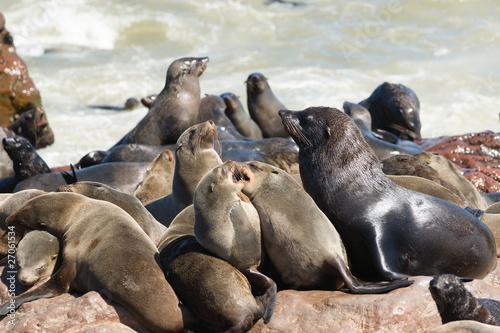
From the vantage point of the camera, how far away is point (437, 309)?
14.6 ft

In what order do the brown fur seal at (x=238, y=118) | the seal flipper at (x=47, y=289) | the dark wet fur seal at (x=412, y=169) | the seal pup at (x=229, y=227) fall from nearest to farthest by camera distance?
the seal pup at (x=229, y=227)
the seal flipper at (x=47, y=289)
the dark wet fur seal at (x=412, y=169)
the brown fur seal at (x=238, y=118)

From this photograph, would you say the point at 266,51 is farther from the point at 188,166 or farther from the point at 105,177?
the point at 188,166

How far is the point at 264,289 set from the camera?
4.57 metres

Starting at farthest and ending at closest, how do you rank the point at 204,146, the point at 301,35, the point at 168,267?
the point at 301,35 < the point at 204,146 < the point at 168,267

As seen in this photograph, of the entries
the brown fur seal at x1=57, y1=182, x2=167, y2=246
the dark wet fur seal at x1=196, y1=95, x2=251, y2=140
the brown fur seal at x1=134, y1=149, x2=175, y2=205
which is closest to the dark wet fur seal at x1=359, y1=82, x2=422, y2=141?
the dark wet fur seal at x1=196, y1=95, x2=251, y2=140

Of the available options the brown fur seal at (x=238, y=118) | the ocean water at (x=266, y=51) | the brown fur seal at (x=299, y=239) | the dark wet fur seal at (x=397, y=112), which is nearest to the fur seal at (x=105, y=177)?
the brown fur seal at (x=238, y=118)

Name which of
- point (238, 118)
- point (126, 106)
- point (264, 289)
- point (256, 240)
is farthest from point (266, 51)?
point (264, 289)

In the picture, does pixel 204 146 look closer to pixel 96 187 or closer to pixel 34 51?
pixel 96 187

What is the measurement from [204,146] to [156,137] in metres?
4.13

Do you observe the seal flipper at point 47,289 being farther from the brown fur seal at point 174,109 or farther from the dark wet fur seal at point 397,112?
the dark wet fur seal at point 397,112

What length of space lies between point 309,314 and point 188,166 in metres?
2.58

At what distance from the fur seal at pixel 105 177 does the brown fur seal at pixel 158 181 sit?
2.84 ft

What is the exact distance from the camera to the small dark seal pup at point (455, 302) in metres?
4.39

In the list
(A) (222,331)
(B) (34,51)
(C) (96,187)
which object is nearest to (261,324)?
(A) (222,331)
